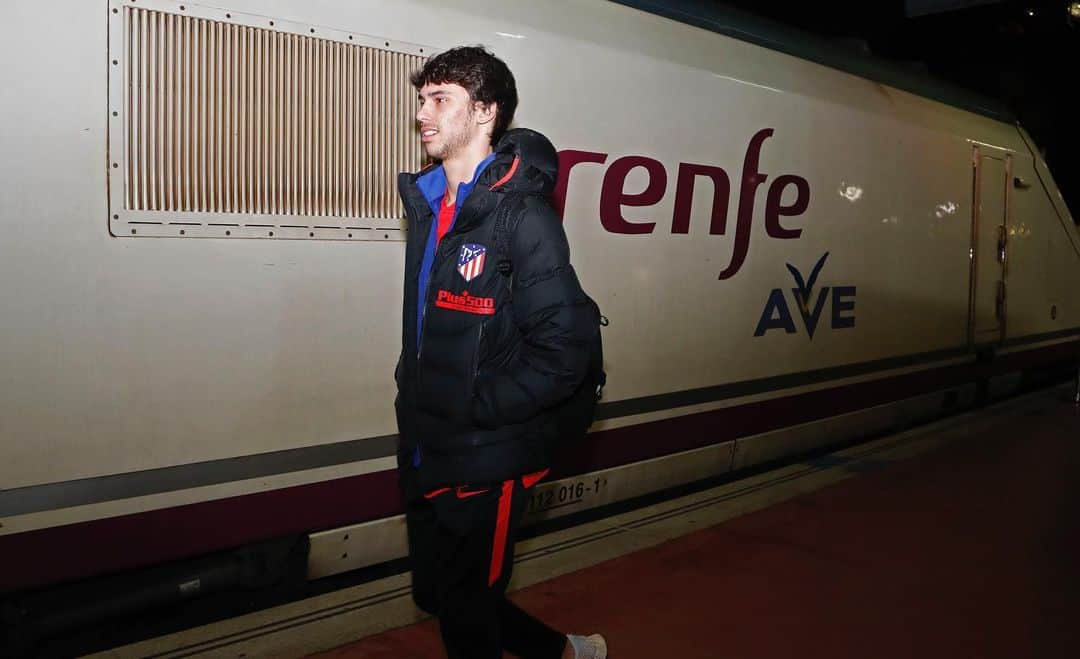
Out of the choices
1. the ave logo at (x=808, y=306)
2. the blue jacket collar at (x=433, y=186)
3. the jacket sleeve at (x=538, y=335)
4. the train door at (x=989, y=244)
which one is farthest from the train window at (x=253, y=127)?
the train door at (x=989, y=244)

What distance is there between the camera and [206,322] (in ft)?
8.56

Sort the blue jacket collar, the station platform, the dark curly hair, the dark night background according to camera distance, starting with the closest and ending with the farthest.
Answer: the dark curly hair < the blue jacket collar < the station platform < the dark night background

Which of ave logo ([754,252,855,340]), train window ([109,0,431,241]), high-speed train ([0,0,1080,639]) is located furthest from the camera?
ave logo ([754,252,855,340])

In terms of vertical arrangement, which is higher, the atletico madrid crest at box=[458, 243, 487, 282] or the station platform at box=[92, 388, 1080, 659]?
the atletico madrid crest at box=[458, 243, 487, 282]

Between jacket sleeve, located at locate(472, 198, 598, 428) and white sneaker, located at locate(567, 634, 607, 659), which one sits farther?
white sneaker, located at locate(567, 634, 607, 659)

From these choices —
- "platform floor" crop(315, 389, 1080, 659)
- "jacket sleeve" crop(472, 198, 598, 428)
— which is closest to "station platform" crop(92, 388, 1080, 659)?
"platform floor" crop(315, 389, 1080, 659)

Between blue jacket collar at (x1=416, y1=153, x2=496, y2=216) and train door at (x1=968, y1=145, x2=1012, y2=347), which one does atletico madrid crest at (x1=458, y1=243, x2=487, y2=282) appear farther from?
train door at (x1=968, y1=145, x2=1012, y2=347)

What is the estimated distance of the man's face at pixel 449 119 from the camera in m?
2.07

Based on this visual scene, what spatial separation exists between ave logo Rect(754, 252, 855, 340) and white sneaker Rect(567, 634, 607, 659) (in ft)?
7.77

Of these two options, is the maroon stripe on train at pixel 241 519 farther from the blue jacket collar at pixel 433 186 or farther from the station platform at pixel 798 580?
the blue jacket collar at pixel 433 186

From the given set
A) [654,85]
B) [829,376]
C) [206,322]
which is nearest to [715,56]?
[654,85]

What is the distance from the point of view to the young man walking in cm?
194

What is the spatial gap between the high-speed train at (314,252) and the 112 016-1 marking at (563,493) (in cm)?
1

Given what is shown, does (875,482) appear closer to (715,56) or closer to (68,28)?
(715,56)
